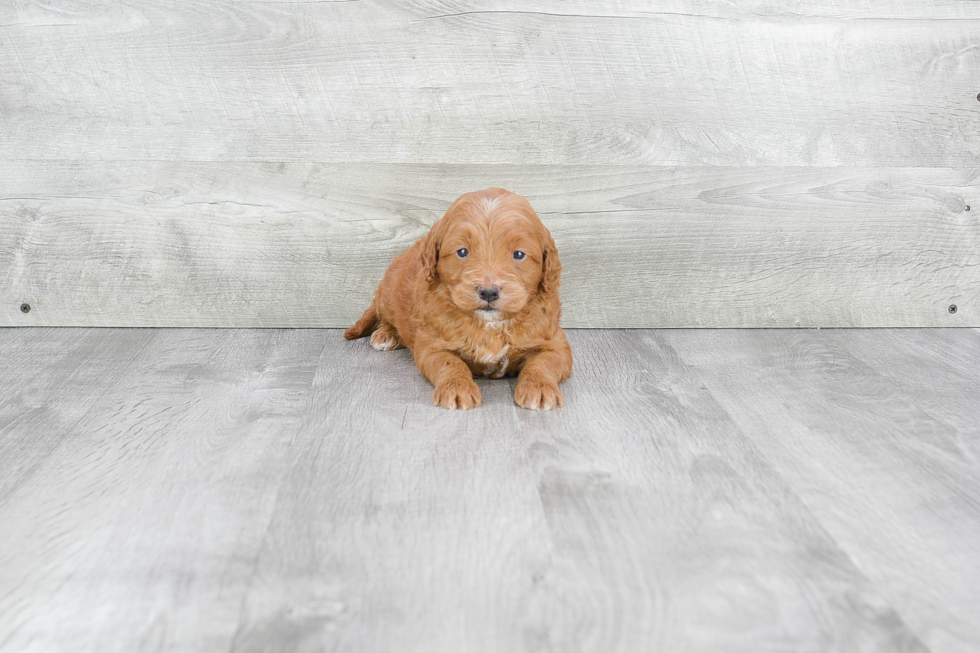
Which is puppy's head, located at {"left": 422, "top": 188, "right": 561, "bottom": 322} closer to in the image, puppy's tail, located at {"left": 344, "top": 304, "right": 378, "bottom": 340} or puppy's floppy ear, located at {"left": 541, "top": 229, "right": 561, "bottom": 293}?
puppy's floppy ear, located at {"left": 541, "top": 229, "right": 561, "bottom": 293}

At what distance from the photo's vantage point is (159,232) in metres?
2.67

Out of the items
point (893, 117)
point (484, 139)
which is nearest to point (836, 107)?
point (893, 117)

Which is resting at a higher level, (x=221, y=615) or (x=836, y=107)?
(x=836, y=107)

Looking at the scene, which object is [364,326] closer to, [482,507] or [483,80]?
[483,80]

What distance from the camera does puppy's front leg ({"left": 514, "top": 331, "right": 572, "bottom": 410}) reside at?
6.71 feet

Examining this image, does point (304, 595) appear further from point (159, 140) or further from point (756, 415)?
point (159, 140)

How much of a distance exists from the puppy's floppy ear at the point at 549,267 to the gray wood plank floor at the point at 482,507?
11.6 inches

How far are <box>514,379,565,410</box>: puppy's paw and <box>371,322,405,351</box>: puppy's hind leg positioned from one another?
61cm

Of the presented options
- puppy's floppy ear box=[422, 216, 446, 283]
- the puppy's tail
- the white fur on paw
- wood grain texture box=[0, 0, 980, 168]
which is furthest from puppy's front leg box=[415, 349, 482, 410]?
wood grain texture box=[0, 0, 980, 168]

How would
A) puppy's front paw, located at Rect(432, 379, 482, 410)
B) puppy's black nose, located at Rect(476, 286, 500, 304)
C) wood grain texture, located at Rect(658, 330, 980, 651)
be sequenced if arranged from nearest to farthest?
wood grain texture, located at Rect(658, 330, 980, 651) → puppy's black nose, located at Rect(476, 286, 500, 304) → puppy's front paw, located at Rect(432, 379, 482, 410)

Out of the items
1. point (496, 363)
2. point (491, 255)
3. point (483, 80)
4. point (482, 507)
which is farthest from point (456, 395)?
point (483, 80)

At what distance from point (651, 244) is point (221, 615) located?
1.92 m

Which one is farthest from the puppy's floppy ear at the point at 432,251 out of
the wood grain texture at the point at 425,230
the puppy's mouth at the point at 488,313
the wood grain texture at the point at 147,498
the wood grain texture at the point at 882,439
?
the wood grain texture at the point at 882,439

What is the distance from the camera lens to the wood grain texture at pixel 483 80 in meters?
2.54
